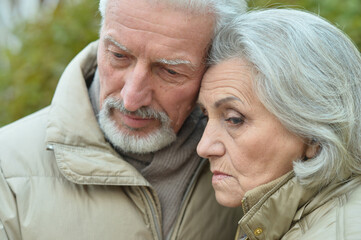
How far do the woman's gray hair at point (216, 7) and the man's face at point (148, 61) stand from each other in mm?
35

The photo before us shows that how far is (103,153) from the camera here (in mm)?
2766

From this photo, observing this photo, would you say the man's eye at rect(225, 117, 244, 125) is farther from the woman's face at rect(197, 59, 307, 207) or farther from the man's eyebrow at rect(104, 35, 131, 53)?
the man's eyebrow at rect(104, 35, 131, 53)

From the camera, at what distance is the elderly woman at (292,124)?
7.82ft

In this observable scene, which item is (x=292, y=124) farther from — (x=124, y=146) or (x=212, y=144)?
(x=124, y=146)

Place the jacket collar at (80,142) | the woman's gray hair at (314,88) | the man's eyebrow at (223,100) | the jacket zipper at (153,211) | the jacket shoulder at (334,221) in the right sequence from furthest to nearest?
the jacket zipper at (153,211), the jacket collar at (80,142), the man's eyebrow at (223,100), the woman's gray hair at (314,88), the jacket shoulder at (334,221)

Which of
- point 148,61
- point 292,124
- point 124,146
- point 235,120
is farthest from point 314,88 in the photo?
point 124,146

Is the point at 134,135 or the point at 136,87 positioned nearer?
the point at 136,87

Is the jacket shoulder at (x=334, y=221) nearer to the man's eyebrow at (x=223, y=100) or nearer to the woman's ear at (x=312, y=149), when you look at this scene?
the woman's ear at (x=312, y=149)

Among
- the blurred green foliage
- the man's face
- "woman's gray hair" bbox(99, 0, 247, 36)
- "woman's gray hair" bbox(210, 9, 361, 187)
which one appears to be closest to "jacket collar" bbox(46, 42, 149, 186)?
the man's face

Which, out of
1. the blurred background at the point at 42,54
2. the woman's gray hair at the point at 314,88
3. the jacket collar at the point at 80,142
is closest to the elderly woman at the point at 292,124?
the woman's gray hair at the point at 314,88

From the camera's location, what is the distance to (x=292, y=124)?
2.39m

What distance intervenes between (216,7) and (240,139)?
0.76m

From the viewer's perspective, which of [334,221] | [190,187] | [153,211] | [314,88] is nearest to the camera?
[334,221]

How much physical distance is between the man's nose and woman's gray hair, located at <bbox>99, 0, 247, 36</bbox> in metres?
0.37
